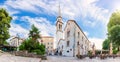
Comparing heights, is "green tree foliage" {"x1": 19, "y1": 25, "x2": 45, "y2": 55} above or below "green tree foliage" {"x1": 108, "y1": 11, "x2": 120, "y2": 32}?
below

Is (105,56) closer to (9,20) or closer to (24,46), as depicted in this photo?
(24,46)

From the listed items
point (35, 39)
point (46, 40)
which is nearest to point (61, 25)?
point (35, 39)

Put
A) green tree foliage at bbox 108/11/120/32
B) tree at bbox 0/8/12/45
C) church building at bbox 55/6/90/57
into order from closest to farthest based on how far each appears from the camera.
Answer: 1. tree at bbox 0/8/12/45
2. green tree foliage at bbox 108/11/120/32
3. church building at bbox 55/6/90/57

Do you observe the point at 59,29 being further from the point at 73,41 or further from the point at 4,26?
the point at 4,26

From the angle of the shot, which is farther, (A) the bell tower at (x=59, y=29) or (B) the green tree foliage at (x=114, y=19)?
(A) the bell tower at (x=59, y=29)

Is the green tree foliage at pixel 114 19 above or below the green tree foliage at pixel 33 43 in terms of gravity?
above

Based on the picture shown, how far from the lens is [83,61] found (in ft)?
81.1

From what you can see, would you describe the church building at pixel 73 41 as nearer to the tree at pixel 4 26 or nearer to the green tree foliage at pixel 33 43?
the green tree foliage at pixel 33 43

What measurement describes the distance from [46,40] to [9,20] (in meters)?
56.2

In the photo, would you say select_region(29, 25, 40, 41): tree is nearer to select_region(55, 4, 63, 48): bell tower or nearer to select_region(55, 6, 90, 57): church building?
select_region(55, 6, 90, 57): church building

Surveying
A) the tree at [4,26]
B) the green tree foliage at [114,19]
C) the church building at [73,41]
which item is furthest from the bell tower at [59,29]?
the tree at [4,26]

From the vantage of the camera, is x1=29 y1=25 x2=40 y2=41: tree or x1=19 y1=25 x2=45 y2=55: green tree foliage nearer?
x1=19 y1=25 x2=45 y2=55: green tree foliage

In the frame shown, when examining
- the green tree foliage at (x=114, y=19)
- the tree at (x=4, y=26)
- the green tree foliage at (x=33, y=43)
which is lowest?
the green tree foliage at (x=33, y=43)

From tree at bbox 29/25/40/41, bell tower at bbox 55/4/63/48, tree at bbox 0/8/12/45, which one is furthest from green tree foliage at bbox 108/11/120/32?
tree at bbox 0/8/12/45
